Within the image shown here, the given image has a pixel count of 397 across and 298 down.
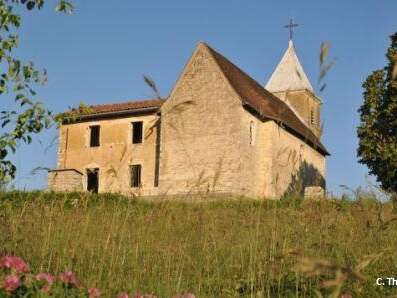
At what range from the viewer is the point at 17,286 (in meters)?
2.97

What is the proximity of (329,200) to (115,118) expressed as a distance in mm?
23905

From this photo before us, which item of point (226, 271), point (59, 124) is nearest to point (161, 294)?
point (226, 271)

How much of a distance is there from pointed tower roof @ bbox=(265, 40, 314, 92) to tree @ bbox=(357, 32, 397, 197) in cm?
1215

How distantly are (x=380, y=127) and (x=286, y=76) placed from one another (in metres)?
15.8

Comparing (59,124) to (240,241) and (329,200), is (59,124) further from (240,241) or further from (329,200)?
(329,200)

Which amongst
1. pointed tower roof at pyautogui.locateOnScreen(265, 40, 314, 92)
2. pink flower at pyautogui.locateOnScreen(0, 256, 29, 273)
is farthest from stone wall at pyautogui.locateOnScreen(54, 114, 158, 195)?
pink flower at pyautogui.locateOnScreen(0, 256, 29, 273)

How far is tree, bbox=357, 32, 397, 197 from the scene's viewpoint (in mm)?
21422

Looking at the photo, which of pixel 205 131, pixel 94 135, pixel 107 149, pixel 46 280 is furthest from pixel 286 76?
pixel 46 280

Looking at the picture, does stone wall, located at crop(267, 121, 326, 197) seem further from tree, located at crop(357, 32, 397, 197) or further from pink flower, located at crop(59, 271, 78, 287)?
pink flower, located at crop(59, 271, 78, 287)

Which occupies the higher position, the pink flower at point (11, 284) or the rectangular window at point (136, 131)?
the rectangular window at point (136, 131)

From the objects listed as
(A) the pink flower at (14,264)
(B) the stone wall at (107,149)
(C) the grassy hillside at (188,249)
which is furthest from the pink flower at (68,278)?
(B) the stone wall at (107,149)

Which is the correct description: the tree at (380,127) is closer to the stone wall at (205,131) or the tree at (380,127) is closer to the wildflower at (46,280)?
the stone wall at (205,131)

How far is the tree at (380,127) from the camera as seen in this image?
21.4 meters

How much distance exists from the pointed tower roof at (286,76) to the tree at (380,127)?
12.1 metres
